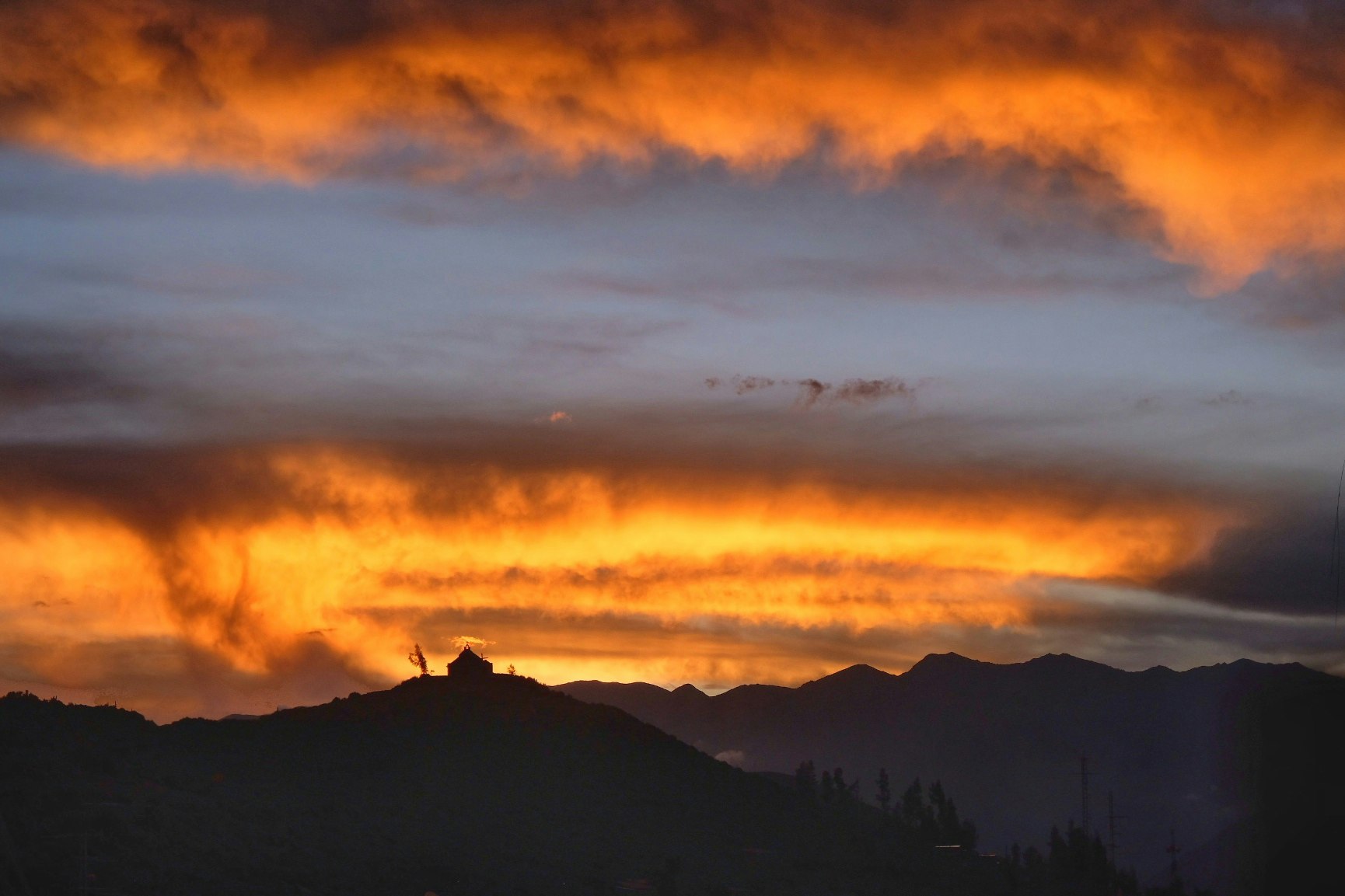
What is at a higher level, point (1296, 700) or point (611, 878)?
point (1296, 700)

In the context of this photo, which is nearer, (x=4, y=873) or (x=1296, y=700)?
(x=1296, y=700)

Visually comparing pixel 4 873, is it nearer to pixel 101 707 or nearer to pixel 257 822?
pixel 257 822

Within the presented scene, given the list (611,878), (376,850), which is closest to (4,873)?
(376,850)

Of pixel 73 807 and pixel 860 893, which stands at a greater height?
pixel 73 807

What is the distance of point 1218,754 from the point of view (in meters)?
135

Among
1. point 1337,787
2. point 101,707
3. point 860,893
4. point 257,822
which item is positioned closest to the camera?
point 1337,787

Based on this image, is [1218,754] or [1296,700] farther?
[1218,754]

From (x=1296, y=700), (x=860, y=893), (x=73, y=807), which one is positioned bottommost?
(x=860, y=893)

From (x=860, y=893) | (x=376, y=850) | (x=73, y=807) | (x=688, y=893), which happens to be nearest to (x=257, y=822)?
(x=376, y=850)

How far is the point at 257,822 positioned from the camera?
505ft

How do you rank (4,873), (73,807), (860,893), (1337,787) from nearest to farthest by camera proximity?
(1337,787), (4,873), (73,807), (860,893)

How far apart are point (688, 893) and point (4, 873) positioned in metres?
81.0

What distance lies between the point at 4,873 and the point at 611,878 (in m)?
77.5

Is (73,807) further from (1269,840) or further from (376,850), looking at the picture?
(1269,840)
